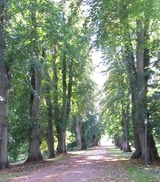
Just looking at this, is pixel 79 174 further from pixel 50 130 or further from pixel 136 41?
pixel 50 130

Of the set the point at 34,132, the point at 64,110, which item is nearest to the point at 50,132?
the point at 64,110

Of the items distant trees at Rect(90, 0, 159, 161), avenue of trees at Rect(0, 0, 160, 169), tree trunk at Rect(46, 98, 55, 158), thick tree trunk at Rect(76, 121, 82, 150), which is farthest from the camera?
thick tree trunk at Rect(76, 121, 82, 150)

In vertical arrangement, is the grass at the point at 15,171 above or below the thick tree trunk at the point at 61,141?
below

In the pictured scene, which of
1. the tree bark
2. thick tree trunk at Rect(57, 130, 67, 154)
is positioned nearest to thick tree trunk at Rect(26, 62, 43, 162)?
the tree bark

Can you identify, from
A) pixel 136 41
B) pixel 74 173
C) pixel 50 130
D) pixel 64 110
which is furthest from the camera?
pixel 64 110

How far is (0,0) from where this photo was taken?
12.8 metres

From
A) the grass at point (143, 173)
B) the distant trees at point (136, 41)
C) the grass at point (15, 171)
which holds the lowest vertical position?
the grass at point (143, 173)

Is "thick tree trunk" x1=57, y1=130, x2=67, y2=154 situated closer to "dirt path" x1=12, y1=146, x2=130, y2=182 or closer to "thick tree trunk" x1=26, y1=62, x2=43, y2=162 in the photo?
"thick tree trunk" x1=26, y1=62, x2=43, y2=162

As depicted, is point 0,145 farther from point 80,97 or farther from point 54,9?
point 80,97

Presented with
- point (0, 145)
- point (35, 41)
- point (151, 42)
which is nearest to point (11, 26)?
point (35, 41)

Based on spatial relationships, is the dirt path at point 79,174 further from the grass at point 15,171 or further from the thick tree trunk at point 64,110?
the thick tree trunk at point 64,110

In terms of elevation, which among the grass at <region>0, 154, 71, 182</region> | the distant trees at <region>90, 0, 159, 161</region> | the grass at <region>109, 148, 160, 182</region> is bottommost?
the grass at <region>109, 148, 160, 182</region>

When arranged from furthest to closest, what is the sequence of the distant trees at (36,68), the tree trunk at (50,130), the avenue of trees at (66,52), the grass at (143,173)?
the tree trunk at (50,130) < the distant trees at (36,68) < the grass at (143,173) < the avenue of trees at (66,52)

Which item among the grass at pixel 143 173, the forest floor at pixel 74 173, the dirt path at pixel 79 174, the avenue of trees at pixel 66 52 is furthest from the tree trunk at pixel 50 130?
the grass at pixel 143 173
